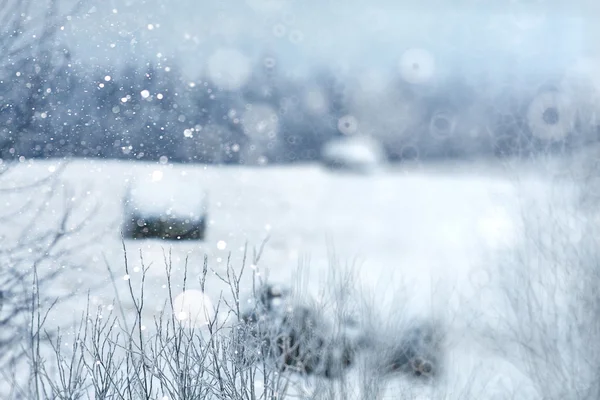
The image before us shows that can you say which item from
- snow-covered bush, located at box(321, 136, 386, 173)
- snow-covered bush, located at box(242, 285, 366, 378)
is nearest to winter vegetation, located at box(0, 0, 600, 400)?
snow-covered bush, located at box(242, 285, 366, 378)

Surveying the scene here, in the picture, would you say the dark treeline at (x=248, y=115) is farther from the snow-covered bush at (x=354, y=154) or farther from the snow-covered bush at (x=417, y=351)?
the snow-covered bush at (x=417, y=351)

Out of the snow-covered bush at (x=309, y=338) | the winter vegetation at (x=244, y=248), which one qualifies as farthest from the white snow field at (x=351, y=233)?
the snow-covered bush at (x=309, y=338)

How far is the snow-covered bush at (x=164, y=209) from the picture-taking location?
16.1 feet

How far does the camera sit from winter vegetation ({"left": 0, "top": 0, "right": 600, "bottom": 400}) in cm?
347

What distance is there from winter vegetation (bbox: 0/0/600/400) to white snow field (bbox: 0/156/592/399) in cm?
3

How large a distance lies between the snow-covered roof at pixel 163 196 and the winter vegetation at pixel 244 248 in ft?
0.07

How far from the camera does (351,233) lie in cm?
912

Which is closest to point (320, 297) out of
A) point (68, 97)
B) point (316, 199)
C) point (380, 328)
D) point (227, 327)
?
point (380, 328)

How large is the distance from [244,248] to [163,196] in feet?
4.68

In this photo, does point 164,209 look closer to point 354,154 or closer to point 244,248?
point 244,248

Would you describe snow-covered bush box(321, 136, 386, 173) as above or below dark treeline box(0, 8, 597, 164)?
below

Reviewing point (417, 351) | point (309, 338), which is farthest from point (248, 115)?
point (309, 338)

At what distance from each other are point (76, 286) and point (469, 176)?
6685 mm

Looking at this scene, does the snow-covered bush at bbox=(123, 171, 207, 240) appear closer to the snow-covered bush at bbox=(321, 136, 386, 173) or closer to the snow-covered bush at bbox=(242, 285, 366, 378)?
the snow-covered bush at bbox=(242, 285, 366, 378)
